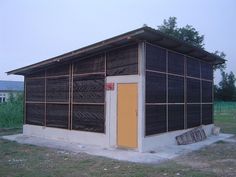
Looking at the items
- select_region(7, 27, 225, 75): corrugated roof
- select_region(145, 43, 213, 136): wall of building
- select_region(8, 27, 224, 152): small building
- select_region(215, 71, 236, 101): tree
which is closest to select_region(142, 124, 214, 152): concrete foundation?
select_region(8, 27, 224, 152): small building

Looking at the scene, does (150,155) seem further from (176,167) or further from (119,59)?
(119,59)

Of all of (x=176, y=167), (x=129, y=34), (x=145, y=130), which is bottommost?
(x=176, y=167)

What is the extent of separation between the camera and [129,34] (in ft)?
34.6

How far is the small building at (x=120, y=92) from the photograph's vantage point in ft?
37.1

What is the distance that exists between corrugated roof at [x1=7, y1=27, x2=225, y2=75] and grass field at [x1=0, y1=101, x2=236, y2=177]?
369 cm

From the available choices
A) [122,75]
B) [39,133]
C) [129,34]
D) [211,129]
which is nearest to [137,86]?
[122,75]

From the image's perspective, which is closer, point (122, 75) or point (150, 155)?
point (150, 155)

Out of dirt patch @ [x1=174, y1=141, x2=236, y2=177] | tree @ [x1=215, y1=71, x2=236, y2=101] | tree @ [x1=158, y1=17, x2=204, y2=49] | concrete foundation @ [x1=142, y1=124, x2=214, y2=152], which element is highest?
tree @ [x1=158, y1=17, x2=204, y2=49]

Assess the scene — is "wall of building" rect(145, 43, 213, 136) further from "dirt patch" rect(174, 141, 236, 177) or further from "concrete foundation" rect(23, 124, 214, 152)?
"dirt patch" rect(174, 141, 236, 177)

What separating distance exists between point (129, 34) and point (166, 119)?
3.84m

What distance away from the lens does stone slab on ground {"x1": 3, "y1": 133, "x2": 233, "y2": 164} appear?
1033 centimetres

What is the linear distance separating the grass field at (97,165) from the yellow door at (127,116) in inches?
62.8

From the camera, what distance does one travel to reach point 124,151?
11.3 m

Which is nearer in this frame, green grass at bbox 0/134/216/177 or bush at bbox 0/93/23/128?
green grass at bbox 0/134/216/177
